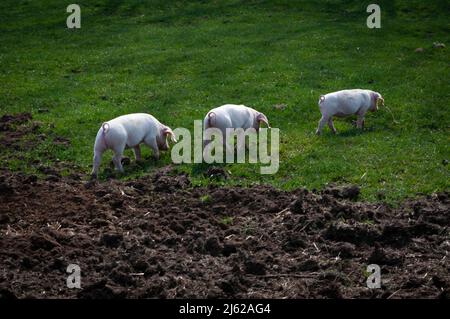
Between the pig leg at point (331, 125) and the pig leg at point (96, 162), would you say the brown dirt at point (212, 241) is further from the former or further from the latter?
the pig leg at point (331, 125)

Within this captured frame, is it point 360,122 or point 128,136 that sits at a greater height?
point 128,136

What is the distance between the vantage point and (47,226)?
10.1m

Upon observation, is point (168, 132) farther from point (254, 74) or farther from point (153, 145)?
point (254, 74)

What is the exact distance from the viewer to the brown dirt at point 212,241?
823 cm

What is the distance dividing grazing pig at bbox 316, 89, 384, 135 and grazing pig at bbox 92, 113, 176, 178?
371cm

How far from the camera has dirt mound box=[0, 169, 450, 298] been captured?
8.24m

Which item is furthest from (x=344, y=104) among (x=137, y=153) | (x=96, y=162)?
(x=96, y=162)

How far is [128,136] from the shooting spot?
13086 millimetres

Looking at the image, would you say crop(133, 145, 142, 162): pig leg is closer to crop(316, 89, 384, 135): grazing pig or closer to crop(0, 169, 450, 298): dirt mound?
crop(0, 169, 450, 298): dirt mound

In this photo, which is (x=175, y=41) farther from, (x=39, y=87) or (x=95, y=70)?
(x=39, y=87)

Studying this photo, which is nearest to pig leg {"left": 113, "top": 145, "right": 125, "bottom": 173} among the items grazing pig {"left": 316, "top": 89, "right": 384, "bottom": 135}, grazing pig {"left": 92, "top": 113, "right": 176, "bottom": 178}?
grazing pig {"left": 92, "top": 113, "right": 176, "bottom": 178}

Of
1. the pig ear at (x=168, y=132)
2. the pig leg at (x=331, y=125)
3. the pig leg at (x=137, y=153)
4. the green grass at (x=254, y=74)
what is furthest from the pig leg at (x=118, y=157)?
the pig leg at (x=331, y=125)

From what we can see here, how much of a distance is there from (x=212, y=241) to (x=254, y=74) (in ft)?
41.6

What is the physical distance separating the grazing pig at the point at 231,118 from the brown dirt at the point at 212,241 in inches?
76.3
